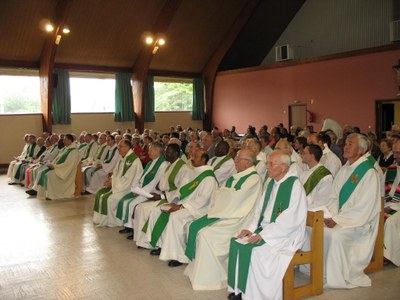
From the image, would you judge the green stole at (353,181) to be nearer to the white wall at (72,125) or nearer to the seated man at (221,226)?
the seated man at (221,226)

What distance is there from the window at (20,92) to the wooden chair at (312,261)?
13.0 metres

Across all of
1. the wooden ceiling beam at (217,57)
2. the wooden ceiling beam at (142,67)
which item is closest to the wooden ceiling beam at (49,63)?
the wooden ceiling beam at (142,67)

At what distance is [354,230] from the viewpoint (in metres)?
4.33

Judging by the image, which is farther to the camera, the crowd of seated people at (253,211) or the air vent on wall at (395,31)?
the air vent on wall at (395,31)

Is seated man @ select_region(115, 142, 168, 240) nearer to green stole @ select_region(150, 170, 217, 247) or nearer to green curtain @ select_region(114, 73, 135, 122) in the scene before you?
green stole @ select_region(150, 170, 217, 247)

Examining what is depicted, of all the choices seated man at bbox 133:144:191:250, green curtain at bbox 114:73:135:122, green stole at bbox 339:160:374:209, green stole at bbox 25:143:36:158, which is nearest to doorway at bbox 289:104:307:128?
green curtain at bbox 114:73:135:122

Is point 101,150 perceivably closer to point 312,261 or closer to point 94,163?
point 94,163

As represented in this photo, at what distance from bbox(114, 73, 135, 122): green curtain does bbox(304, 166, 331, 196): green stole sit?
12494 mm

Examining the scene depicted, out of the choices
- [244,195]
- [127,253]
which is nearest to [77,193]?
[127,253]

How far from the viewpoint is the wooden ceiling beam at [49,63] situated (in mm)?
12883

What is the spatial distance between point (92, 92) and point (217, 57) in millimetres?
5293

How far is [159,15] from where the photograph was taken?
48.0 ft

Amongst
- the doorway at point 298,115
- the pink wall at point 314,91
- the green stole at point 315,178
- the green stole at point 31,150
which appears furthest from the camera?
the doorway at point 298,115

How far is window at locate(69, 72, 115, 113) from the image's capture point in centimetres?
1584
